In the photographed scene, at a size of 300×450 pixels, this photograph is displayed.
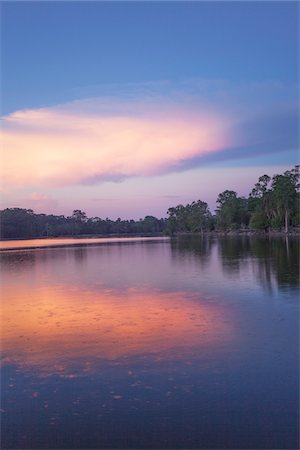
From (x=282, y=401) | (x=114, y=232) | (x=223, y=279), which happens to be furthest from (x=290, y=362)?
(x=114, y=232)

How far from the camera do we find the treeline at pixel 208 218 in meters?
84.0

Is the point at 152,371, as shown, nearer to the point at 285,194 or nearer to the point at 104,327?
the point at 104,327

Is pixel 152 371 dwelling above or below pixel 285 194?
below

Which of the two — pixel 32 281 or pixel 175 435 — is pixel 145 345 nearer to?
pixel 175 435

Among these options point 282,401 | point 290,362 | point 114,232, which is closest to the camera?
point 282,401

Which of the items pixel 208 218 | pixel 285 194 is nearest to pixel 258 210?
pixel 285 194

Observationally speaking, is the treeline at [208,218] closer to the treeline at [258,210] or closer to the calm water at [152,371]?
the treeline at [258,210]

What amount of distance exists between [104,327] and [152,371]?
3674 millimetres

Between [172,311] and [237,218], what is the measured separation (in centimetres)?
10149

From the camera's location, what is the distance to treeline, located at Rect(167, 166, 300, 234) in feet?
269

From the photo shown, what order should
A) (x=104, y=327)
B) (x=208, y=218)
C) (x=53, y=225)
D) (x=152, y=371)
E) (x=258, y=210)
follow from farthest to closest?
1. (x=53, y=225)
2. (x=208, y=218)
3. (x=258, y=210)
4. (x=104, y=327)
5. (x=152, y=371)

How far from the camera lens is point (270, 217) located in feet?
305

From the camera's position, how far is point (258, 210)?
93562 millimetres

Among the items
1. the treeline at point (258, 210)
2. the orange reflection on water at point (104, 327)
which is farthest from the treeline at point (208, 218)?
the orange reflection on water at point (104, 327)
